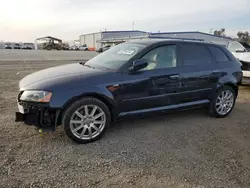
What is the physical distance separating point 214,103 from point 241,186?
240 cm

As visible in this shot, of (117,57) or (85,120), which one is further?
(117,57)

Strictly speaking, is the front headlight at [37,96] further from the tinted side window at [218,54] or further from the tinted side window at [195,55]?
the tinted side window at [218,54]

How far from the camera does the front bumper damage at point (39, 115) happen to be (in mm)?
3422

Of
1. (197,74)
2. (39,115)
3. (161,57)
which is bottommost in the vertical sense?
(39,115)

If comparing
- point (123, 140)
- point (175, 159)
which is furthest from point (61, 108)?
point (175, 159)

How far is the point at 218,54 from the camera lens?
512cm

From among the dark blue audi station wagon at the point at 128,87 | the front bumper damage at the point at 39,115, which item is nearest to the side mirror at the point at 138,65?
the dark blue audi station wagon at the point at 128,87

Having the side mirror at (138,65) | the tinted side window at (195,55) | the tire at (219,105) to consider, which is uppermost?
the tinted side window at (195,55)

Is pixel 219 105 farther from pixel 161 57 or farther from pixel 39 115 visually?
pixel 39 115

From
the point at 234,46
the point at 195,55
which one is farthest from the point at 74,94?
the point at 234,46

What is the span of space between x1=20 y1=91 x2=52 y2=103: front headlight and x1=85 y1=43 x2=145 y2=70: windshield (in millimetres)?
1146

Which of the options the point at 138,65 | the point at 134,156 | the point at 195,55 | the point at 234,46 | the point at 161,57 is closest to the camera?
the point at 134,156

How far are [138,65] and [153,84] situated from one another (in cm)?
46

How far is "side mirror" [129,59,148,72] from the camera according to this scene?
385cm
